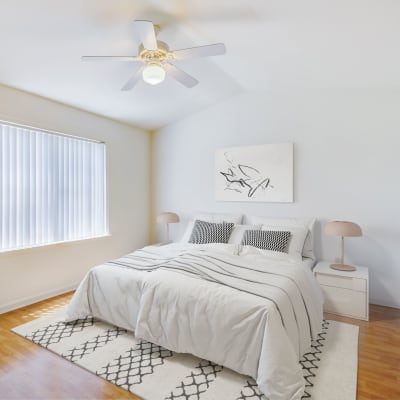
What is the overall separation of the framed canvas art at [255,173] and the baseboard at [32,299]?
7.98 ft

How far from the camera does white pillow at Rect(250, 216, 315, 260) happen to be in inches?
130

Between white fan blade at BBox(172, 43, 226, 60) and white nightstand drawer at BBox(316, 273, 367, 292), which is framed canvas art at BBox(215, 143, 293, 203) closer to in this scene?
white nightstand drawer at BBox(316, 273, 367, 292)

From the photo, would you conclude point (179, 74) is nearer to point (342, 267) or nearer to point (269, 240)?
point (269, 240)

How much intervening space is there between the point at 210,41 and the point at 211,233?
221 centimetres

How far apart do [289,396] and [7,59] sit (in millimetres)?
3436

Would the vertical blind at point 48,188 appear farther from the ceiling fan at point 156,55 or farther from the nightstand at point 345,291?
the nightstand at point 345,291

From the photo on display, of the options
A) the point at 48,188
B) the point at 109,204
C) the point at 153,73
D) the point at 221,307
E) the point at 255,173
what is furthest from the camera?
the point at 109,204

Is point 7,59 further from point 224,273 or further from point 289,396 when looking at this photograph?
point 289,396

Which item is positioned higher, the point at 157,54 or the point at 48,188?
the point at 157,54

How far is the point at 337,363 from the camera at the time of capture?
2025 millimetres

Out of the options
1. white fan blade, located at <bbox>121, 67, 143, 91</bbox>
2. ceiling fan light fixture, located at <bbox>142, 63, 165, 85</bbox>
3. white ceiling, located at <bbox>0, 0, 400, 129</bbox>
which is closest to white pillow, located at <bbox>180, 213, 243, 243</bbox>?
white ceiling, located at <bbox>0, 0, 400, 129</bbox>

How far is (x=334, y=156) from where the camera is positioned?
339 centimetres

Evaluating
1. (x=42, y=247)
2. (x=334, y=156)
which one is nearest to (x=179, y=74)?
(x=334, y=156)

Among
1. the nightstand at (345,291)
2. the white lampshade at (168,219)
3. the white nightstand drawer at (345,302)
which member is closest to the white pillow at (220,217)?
the white lampshade at (168,219)
